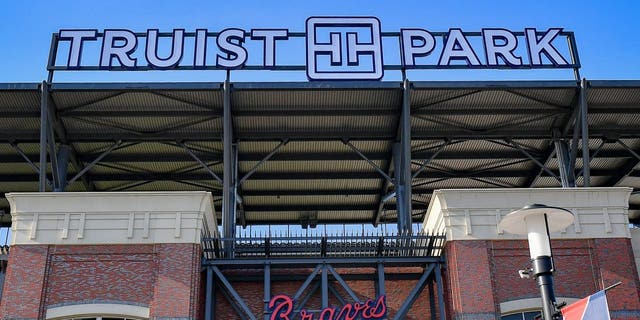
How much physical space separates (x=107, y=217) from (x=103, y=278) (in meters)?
1.78

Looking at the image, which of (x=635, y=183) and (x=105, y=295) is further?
(x=635, y=183)

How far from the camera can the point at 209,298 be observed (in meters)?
20.4

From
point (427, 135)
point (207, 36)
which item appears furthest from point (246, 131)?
point (427, 135)

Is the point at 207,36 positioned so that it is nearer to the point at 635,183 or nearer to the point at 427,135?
the point at 427,135

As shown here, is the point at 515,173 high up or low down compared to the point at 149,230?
up

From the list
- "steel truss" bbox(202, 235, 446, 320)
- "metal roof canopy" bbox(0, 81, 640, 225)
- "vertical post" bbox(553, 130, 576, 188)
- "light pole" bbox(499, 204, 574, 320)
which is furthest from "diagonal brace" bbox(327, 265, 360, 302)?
"vertical post" bbox(553, 130, 576, 188)

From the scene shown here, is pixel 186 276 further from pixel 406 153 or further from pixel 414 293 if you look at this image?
pixel 406 153

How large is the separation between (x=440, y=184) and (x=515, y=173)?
11.7ft

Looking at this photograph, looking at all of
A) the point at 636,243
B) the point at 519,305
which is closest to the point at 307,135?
the point at 519,305

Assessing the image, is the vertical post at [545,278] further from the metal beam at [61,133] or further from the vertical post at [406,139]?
the metal beam at [61,133]

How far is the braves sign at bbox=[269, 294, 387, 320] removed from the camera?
19.7 m

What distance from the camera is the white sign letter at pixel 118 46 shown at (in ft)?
85.0

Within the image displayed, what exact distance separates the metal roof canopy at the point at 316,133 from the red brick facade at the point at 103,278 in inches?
247

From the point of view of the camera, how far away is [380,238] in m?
21.2
